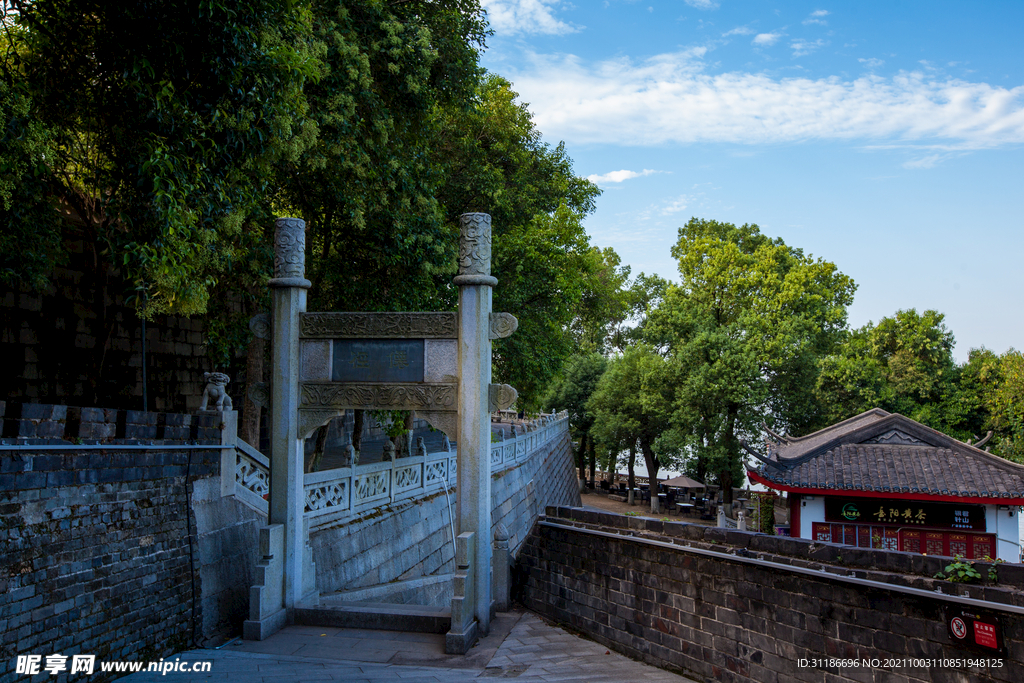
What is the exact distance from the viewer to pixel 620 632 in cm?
841

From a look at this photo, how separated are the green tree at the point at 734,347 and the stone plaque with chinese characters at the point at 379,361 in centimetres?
1956

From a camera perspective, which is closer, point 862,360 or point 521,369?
point 521,369

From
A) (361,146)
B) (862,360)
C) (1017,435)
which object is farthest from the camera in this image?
(862,360)

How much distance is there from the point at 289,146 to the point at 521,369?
33.7ft

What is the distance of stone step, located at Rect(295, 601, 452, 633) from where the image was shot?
296 inches

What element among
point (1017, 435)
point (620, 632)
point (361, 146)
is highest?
point (361, 146)

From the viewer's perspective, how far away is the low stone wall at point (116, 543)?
539cm

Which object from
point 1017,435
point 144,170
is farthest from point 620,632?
point 1017,435

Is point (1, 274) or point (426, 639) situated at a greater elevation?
point (1, 274)

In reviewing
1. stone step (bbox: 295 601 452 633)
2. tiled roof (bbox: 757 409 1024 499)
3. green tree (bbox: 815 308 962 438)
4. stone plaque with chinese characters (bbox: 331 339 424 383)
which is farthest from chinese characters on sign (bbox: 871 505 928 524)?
green tree (bbox: 815 308 962 438)

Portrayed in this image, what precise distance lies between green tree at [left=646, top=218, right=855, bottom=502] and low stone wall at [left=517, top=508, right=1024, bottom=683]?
685 inches

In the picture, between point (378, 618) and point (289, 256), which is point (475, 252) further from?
point (378, 618)

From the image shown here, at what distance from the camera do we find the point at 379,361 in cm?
780

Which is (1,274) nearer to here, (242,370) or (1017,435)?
(242,370)
